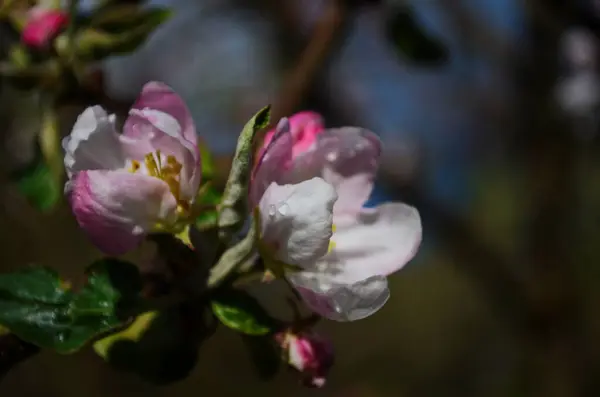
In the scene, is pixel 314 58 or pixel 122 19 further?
pixel 314 58

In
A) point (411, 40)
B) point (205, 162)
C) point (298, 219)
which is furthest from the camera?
point (411, 40)

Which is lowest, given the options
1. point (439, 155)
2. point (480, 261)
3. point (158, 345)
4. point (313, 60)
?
point (439, 155)

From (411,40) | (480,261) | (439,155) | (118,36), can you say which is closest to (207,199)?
(118,36)

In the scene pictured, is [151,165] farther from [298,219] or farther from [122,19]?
[122,19]

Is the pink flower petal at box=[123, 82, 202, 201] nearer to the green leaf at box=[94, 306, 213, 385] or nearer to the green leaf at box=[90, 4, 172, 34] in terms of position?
the green leaf at box=[94, 306, 213, 385]

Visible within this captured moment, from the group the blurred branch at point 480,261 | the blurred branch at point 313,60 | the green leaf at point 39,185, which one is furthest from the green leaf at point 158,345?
the blurred branch at point 480,261

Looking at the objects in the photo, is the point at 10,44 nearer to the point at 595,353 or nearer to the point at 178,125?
the point at 178,125

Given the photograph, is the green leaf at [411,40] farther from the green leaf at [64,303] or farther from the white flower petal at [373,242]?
the green leaf at [64,303]
